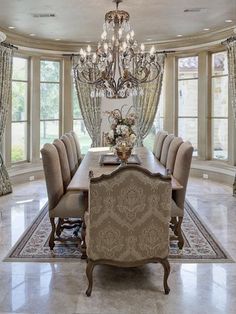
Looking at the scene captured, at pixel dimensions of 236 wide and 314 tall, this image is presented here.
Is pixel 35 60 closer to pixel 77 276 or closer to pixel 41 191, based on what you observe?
pixel 41 191

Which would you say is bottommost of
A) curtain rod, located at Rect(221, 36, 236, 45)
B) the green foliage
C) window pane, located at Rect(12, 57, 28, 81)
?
the green foliage

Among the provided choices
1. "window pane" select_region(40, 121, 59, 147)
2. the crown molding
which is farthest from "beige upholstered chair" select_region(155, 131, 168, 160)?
"window pane" select_region(40, 121, 59, 147)

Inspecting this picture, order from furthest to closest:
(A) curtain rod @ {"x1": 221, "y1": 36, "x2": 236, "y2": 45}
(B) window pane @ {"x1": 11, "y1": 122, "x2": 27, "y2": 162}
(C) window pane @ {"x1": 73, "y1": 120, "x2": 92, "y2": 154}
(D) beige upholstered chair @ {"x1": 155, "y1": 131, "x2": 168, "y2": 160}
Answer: (C) window pane @ {"x1": 73, "y1": 120, "x2": 92, "y2": 154}
(B) window pane @ {"x1": 11, "y1": 122, "x2": 27, "y2": 162}
(A) curtain rod @ {"x1": 221, "y1": 36, "x2": 236, "y2": 45}
(D) beige upholstered chair @ {"x1": 155, "y1": 131, "x2": 168, "y2": 160}

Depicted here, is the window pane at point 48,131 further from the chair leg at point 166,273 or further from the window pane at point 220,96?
the chair leg at point 166,273

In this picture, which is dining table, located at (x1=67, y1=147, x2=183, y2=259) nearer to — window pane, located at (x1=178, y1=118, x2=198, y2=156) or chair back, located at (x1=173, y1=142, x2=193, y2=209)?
chair back, located at (x1=173, y1=142, x2=193, y2=209)

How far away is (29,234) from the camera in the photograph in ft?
15.2

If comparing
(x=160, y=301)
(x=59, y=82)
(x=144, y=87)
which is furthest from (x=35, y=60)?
(x=160, y=301)

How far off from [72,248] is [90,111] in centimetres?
511

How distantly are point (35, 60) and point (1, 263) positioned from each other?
574cm

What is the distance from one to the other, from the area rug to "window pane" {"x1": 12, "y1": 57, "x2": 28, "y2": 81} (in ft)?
13.7

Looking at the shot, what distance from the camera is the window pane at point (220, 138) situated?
7.97m

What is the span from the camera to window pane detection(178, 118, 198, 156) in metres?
8.67

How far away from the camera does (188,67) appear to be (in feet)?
28.5

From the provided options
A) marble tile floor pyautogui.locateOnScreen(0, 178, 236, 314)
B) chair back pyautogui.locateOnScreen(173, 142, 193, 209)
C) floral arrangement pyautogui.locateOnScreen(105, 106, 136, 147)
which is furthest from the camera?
floral arrangement pyautogui.locateOnScreen(105, 106, 136, 147)
